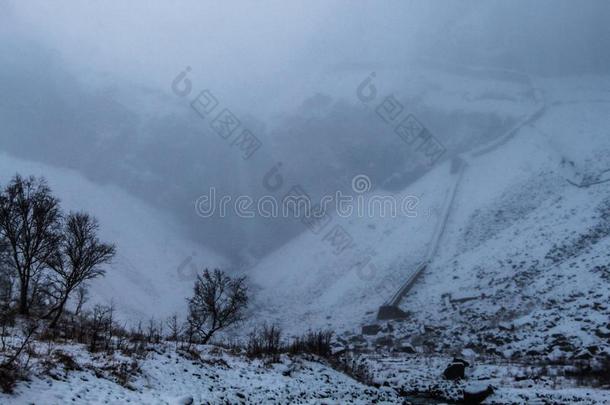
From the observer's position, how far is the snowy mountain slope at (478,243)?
43.7 meters

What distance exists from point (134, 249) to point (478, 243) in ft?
167

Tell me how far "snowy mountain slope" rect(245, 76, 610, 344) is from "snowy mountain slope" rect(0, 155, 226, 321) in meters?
12.6

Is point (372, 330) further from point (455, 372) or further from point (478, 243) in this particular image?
point (455, 372)

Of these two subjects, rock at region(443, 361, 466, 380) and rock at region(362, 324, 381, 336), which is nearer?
rock at region(443, 361, 466, 380)

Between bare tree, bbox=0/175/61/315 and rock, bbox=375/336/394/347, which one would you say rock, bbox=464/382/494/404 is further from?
bare tree, bbox=0/175/61/315

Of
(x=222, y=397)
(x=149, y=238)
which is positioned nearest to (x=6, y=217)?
(x=222, y=397)

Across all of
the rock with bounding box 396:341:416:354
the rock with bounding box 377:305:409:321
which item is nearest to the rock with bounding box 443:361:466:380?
the rock with bounding box 396:341:416:354

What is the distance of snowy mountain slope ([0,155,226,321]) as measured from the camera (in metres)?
54.5

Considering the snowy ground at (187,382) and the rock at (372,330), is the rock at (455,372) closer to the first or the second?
the snowy ground at (187,382)

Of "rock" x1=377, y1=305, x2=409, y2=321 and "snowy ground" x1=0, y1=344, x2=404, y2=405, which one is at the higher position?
"rock" x1=377, y1=305, x2=409, y2=321

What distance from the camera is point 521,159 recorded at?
214 feet

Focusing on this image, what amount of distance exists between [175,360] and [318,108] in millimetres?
86636

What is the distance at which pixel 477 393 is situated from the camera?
1792 centimetres

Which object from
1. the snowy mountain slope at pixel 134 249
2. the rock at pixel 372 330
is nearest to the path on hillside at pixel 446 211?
the rock at pixel 372 330
